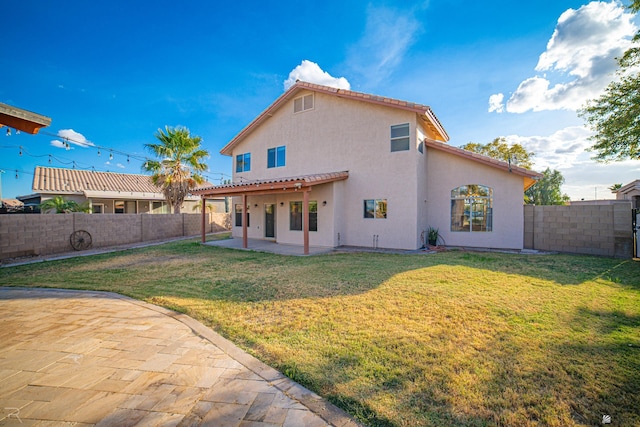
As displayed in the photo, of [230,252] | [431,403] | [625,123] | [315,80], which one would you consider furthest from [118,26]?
[625,123]

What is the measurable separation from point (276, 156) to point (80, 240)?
10.8 metres

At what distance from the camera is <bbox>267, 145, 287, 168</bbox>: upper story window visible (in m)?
15.1

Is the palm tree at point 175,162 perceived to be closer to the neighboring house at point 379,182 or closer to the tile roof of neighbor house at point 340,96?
the tile roof of neighbor house at point 340,96

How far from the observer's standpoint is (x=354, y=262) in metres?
8.99

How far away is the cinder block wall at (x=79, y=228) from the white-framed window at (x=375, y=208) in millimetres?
13823

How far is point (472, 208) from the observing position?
12023 mm

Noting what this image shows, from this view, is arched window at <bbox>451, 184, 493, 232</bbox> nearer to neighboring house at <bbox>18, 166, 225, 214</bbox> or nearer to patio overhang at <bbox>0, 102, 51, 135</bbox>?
patio overhang at <bbox>0, 102, 51, 135</bbox>

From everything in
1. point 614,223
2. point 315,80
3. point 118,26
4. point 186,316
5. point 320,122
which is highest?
point 118,26

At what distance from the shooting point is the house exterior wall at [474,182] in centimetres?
1132

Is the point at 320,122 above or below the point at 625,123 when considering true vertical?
above

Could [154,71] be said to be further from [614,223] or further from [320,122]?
[614,223]

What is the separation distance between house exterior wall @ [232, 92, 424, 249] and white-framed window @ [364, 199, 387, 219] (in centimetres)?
20

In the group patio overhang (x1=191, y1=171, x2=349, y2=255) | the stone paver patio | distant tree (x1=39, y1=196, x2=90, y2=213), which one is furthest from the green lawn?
distant tree (x1=39, y1=196, x2=90, y2=213)

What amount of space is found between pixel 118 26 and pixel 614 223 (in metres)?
→ 22.3
